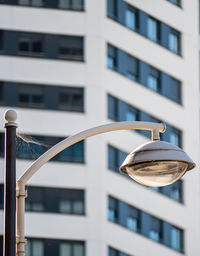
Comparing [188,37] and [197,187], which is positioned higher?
[188,37]

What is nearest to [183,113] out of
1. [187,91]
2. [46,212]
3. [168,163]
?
[187,91]

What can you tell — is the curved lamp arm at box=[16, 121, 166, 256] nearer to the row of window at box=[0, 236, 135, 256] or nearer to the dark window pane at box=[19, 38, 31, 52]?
the row of window at box=[0, 236, 135, 256]

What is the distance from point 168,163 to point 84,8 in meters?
38.9

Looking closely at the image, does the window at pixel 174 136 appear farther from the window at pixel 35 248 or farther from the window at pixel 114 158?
the window at pixel 35 248

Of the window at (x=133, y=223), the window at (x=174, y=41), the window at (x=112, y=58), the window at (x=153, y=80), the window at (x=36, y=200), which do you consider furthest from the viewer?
the window at (x=174, y=41)

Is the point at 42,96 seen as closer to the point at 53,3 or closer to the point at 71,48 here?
the point at 71,48

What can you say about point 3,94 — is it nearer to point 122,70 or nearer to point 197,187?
point 122,70

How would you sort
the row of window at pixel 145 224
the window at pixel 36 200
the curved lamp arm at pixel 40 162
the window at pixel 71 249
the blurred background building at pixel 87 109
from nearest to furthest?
the curved lamp arm at pixel 40 162 < the window at pixel 36 200 < the window at pixel 71 249 < the blurred background building at pixel 87 109 < the row of window at pixel 145 224

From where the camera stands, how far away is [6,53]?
165 feet

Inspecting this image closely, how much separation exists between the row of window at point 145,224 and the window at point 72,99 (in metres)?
4.16

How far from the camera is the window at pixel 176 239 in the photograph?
53.4 m

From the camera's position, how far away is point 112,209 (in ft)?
164

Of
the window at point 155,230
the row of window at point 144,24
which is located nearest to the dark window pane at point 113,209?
the window at point 155,230

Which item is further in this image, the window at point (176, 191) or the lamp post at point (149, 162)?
the window at point (176, 191)
